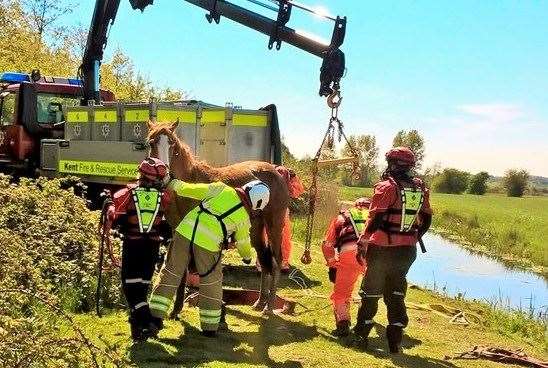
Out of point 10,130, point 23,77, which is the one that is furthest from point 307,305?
point 23,77

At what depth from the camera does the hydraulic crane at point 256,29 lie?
10531 millimetres

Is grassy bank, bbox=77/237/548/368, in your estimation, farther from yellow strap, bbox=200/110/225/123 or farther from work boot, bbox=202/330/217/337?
yellow strap, bbox=200/110/225/123

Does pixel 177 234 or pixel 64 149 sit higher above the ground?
pixel 64 149

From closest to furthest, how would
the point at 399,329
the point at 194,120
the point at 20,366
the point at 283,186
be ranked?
1. the point at 20,366
2. the point at 399,329
3. the point at 283,186
4. the point at 194,120

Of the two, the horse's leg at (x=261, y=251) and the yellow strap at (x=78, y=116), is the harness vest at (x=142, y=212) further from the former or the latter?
the yellow strap at (x=78, y=116)

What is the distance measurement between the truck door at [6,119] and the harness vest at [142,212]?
8.54m

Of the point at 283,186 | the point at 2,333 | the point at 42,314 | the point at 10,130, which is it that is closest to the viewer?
the point at 2,333

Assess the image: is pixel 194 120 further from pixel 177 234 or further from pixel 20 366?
pixel 20 366

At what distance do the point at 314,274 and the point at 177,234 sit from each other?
5213mm

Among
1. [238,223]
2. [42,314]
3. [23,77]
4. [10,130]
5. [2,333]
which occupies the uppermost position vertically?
[23,77]

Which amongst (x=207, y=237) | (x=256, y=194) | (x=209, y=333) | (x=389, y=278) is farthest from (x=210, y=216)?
(x=389, y=278)

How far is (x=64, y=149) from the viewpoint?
11.9 metres

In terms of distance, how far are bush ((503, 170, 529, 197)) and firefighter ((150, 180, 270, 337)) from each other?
94.4 meters

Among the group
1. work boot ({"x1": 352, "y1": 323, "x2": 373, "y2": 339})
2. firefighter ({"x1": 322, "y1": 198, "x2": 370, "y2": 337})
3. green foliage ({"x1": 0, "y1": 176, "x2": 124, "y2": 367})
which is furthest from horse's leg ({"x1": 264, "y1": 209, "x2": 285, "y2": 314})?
green foliage ({"x1": 0, "y1": 176, "x2": 124, "y2": 367})
